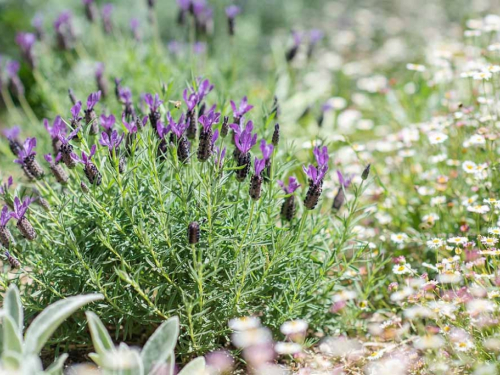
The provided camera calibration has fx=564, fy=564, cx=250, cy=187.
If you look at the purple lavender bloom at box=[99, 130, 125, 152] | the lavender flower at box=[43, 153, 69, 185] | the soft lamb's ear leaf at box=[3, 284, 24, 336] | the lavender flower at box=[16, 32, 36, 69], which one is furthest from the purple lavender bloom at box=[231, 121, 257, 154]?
the lavender flower at box=[16, 32, 36, 69]

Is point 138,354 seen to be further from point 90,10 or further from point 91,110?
point 90,10

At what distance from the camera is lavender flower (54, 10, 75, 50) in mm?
3580

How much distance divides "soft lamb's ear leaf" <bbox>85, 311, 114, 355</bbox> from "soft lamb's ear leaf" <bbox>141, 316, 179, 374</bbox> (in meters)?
0.12

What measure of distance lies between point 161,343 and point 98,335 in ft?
0.64

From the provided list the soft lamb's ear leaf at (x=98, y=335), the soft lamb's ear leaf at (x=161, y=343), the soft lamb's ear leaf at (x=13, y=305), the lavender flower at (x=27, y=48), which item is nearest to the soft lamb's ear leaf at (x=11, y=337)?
the soft lamb's ear leaf at (x=13, y=305)

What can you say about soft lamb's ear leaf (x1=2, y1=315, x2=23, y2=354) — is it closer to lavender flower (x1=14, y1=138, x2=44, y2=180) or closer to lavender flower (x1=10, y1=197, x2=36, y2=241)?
lavender flower (x1=10, y1=197, x2=36, y2=241)

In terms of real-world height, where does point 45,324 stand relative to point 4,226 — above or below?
below

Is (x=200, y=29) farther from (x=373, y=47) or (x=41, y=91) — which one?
(x=373, y=47)

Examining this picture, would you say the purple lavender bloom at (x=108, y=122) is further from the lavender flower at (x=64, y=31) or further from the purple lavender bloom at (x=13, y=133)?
the lavender flower at (x=64, y=31)

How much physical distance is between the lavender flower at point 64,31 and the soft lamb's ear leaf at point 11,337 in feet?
8.00

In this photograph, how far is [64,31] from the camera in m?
3.69

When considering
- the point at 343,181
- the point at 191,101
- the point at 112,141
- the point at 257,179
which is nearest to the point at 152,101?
the point at 191,101

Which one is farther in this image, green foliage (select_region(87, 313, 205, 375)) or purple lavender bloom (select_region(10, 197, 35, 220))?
purple lavender bloom (select_region(10, 197, 35, 220))

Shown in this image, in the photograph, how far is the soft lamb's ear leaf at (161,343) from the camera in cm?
171
